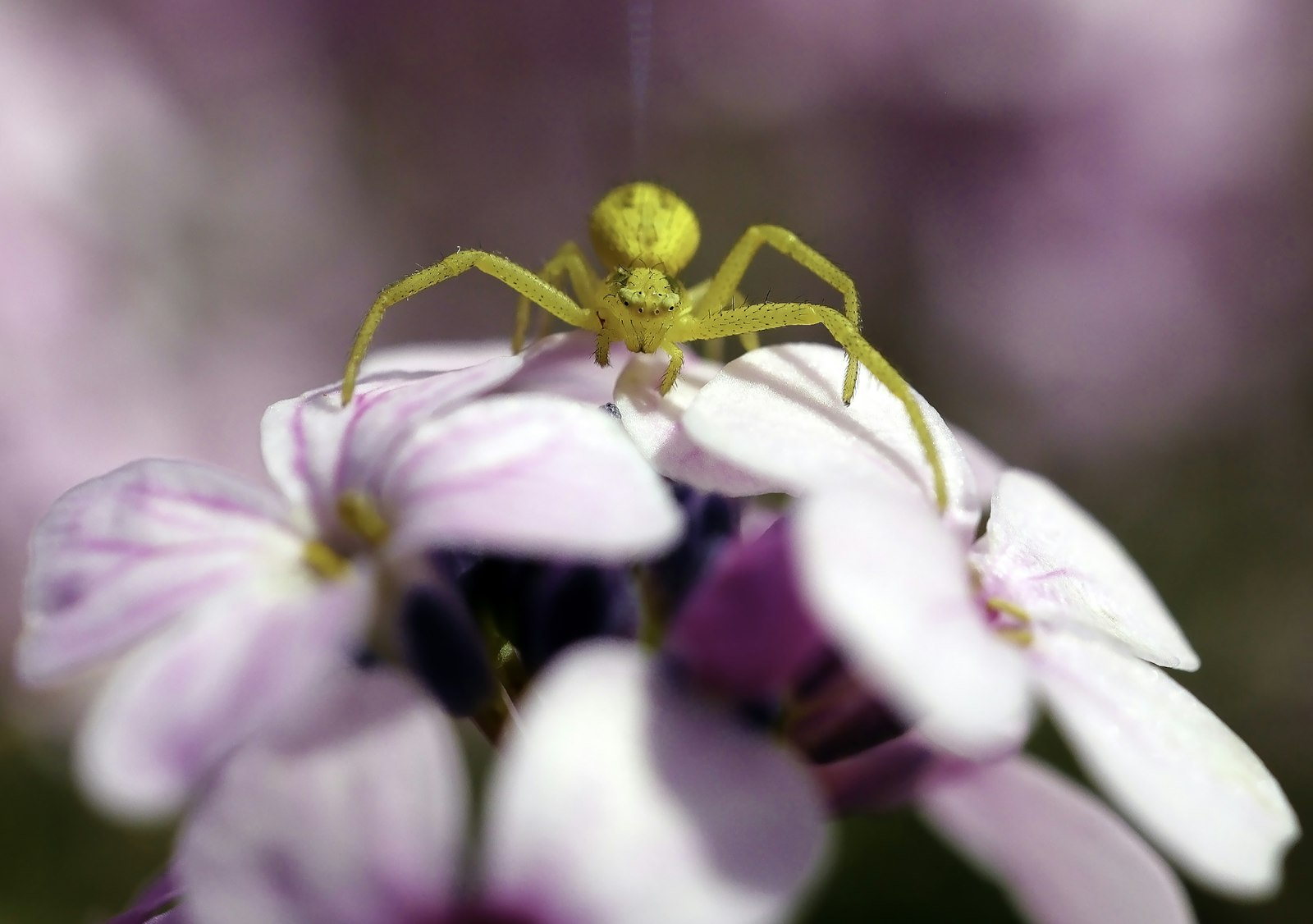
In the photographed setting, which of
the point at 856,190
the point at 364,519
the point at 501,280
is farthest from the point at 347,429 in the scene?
the point at 856,190

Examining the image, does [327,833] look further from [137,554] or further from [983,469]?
[983,469]

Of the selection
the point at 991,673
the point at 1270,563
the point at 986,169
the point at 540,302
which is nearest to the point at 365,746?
the point at 991,673

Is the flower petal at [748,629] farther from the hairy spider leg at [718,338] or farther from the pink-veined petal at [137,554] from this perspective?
the hairy spider leg at [718,338]

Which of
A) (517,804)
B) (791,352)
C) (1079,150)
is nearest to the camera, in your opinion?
(517,804)

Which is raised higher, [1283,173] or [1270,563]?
[1283,173]

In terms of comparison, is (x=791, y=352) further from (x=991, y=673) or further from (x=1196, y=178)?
(x=1196, y=178)

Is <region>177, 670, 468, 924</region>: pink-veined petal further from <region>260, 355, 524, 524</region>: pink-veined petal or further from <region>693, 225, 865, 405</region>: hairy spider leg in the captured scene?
<region>693, 225, 865, 405</region>: hairy spider leg
